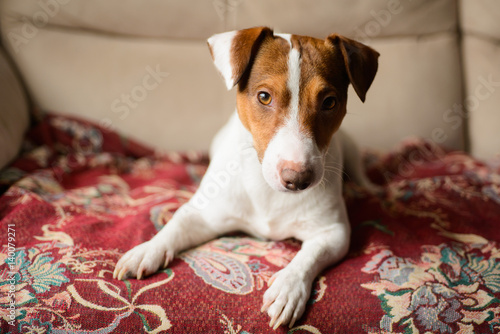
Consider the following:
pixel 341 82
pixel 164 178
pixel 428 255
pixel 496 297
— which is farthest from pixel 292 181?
pixel 164 178

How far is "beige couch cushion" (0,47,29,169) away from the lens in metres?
1.92

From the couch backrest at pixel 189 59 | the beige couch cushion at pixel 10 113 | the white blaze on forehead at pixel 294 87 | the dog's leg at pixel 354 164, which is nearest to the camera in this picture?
the white blaze on forehead at pixel 294 87

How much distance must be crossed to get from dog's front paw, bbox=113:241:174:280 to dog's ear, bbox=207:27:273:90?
0.63m

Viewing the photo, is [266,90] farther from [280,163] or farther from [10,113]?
[10,113]

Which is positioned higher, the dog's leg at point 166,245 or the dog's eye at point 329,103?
the dog's eye at point 329,103

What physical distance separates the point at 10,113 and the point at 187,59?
1025 millimetres

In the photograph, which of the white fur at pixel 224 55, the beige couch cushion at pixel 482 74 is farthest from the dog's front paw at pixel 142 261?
the beige couch cushion at pixel 482 74

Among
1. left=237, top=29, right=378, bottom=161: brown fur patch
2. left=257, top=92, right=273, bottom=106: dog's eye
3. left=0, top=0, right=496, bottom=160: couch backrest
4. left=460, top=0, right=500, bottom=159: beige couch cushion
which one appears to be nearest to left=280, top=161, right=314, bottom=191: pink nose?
left=237, top=29, right=378, bottom=161: brown fur patch

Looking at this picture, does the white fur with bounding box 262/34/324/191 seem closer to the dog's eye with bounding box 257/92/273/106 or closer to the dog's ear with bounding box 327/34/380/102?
the dog's eye with bounding box 257/92/273/106

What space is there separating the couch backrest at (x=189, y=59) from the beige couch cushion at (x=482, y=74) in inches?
2.8

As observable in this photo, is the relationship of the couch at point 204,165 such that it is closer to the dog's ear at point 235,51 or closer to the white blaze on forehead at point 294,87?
the white blaze on forehead at point 294,87

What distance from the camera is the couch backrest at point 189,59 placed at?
231 cm

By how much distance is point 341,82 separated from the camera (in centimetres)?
142

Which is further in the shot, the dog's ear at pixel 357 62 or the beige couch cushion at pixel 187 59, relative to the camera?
the beige couch cushion at pixel 187 59
